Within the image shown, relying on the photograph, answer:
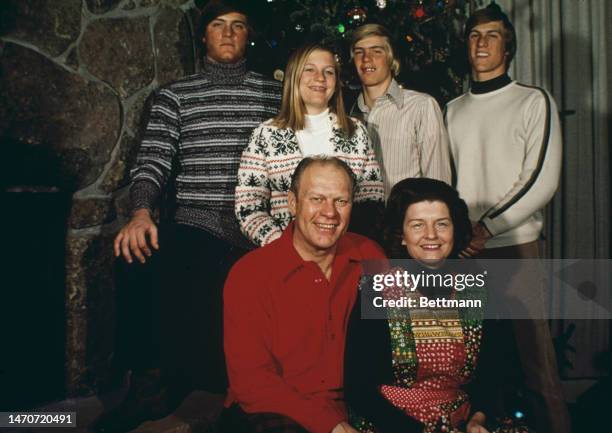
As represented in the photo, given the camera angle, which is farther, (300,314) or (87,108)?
(87,108)

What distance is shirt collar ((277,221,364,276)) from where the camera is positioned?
167 centimetres

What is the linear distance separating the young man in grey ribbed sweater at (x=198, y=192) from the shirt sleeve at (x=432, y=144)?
647 millimetres

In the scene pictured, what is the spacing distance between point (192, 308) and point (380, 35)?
1.38m

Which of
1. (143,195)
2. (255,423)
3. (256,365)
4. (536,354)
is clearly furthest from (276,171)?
(536,354)

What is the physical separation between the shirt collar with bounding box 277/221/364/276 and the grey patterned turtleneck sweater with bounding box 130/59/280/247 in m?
0.56

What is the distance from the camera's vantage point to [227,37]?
2.42 meters

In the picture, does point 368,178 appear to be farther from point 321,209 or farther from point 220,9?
point 220,9

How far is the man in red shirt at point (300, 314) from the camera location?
5.02 ft

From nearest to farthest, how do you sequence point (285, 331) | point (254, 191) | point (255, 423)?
1. point (255, 423)
2. point (285, 331)
3. point (254, 191)

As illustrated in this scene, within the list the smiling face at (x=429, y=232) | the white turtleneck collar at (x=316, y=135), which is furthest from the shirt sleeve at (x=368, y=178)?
the smiling face at (x=429, y=232)

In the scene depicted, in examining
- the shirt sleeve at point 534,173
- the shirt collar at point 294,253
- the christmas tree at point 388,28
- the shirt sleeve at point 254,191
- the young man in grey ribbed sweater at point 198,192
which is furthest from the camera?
the christmas tree at point 388,28

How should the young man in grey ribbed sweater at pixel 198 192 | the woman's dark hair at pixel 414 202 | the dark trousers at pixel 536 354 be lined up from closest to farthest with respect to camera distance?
the woman's dark hair at pixel 414 202, the young man in grey ribbed sweater at pixel 198 192, the dark trousers at pixel 536 354

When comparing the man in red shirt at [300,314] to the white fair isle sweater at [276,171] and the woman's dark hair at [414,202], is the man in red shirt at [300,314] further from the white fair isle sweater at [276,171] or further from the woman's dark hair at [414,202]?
the white fair isle sweater at [276,171]

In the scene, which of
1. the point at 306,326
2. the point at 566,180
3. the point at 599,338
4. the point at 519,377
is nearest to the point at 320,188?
the point at 306,326
